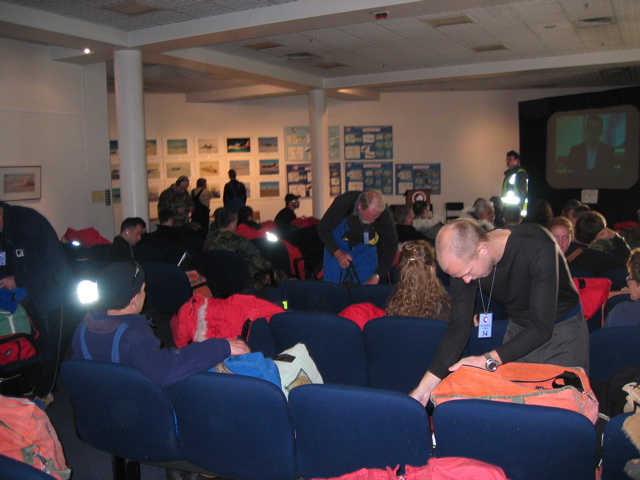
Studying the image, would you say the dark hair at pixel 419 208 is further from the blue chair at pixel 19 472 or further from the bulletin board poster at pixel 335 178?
the bulletin board poster at pixel 335 178

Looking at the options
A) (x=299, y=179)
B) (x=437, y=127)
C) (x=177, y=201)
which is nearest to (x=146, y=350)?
(x=177, y=201)

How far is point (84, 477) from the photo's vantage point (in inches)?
120

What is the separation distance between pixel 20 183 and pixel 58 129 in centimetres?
102

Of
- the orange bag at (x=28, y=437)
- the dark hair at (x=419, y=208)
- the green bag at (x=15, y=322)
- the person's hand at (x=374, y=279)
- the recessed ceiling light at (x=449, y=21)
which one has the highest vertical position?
the recessed ceiling light at (x=449, y=21)

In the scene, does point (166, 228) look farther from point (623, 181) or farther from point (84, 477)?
point (623, 181)

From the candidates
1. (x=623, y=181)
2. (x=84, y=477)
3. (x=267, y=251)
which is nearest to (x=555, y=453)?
(x=84, y=477)

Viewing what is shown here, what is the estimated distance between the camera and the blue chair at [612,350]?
2.59 m

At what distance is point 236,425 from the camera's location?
86.9 inches

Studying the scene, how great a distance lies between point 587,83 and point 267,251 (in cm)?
1042

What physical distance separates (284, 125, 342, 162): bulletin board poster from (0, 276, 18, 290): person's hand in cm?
1017

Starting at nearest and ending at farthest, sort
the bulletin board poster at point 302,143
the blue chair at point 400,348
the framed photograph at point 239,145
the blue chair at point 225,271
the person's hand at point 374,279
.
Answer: the blue chair at point 400,348, the person's hand at point 374,279, the blue chair at point 225,271, the framed photograph at point 239,145, the bulletin board poster at point 302,143

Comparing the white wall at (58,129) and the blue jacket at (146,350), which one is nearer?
the blue jacket at (146,350)

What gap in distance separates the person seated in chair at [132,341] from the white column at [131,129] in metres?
5.46

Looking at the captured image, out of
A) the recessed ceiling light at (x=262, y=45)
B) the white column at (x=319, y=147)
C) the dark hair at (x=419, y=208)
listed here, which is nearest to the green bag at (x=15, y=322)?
the dark hair at (x=419, y=208)
